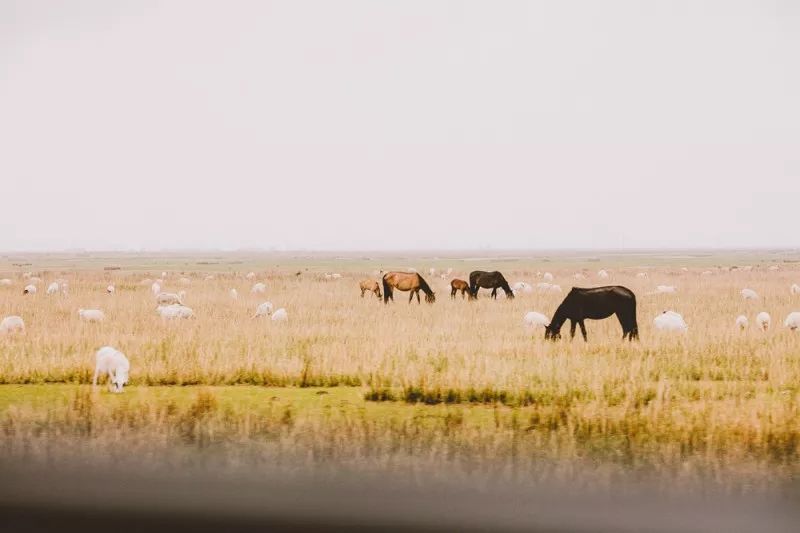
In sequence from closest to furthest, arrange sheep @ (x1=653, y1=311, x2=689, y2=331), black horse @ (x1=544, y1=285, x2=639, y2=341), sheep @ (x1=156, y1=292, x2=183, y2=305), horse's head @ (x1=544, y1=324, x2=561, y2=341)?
black horse @ (x1=544, y1=285, x2=639, y2=341), horse's head @ (x1=544, y1=324, x2=561, y2=341), sheep @ (x1=653, y1=311, x2=689, y2=331), sheep @ (x1=156, y1=292, x2=183, y2=305)

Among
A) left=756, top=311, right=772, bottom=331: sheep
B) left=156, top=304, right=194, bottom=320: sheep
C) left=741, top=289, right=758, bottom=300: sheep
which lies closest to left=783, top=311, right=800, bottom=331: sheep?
left=756, top=311, right=772, bottom=331: sheep

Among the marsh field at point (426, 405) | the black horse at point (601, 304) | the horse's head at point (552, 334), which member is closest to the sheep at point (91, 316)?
the marsh field at point (426, 405)

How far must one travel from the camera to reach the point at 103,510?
8.69 m

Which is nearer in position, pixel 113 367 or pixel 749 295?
pixel 113 367

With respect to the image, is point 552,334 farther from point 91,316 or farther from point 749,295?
point 749,295

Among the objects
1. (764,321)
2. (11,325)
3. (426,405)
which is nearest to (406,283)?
(764,321)

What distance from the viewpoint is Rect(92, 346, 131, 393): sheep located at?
13023 millimetres

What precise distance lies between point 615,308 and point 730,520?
996 centimetres

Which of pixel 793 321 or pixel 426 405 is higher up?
pixel 793 321

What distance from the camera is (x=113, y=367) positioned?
1325 centimetres

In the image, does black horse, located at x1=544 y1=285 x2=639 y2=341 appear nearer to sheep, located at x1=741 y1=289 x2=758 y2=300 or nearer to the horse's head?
the horse's head

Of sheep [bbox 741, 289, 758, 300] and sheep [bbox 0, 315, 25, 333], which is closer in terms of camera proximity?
sheep [bbox 0, 315, 25, 333]

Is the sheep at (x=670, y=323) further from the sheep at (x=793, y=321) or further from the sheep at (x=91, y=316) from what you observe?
the sheep at (x=91, y=316)

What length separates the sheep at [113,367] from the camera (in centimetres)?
1302
